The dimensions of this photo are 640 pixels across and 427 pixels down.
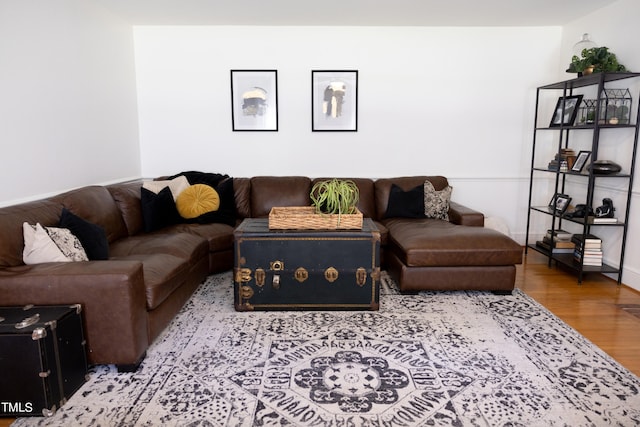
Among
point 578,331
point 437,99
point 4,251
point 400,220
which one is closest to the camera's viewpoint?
point 4,251

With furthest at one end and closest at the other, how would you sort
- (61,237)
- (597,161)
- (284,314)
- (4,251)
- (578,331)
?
(597,161) → (284,314) → (578,331) → (61,237) → (4,251)

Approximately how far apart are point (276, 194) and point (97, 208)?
1780mm

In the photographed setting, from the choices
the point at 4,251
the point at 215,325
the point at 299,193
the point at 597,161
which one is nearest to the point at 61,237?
the point at 4,251

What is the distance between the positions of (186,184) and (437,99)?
2.90m

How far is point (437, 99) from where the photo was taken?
4945mm

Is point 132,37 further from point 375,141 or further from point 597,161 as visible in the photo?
point 597,161

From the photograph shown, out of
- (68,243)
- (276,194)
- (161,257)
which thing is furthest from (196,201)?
(68,243)

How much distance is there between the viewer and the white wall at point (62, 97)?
285 centimetres

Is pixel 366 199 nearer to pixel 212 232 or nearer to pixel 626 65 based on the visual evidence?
pixel 212 232

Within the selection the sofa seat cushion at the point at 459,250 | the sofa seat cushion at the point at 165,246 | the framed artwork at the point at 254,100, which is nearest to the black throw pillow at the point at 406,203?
the sofa seat cushion at the point at 459,250

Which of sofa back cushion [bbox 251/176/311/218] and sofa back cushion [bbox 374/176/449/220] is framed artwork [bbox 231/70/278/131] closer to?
sofa back cushion [bbox 251/176/311/218]

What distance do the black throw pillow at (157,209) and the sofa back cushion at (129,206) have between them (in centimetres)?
5

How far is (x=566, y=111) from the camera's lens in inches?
171

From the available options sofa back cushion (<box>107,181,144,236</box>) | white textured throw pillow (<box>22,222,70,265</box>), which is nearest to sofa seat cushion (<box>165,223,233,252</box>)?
sofa back cushion (<box>107,181,144,236</box>)
